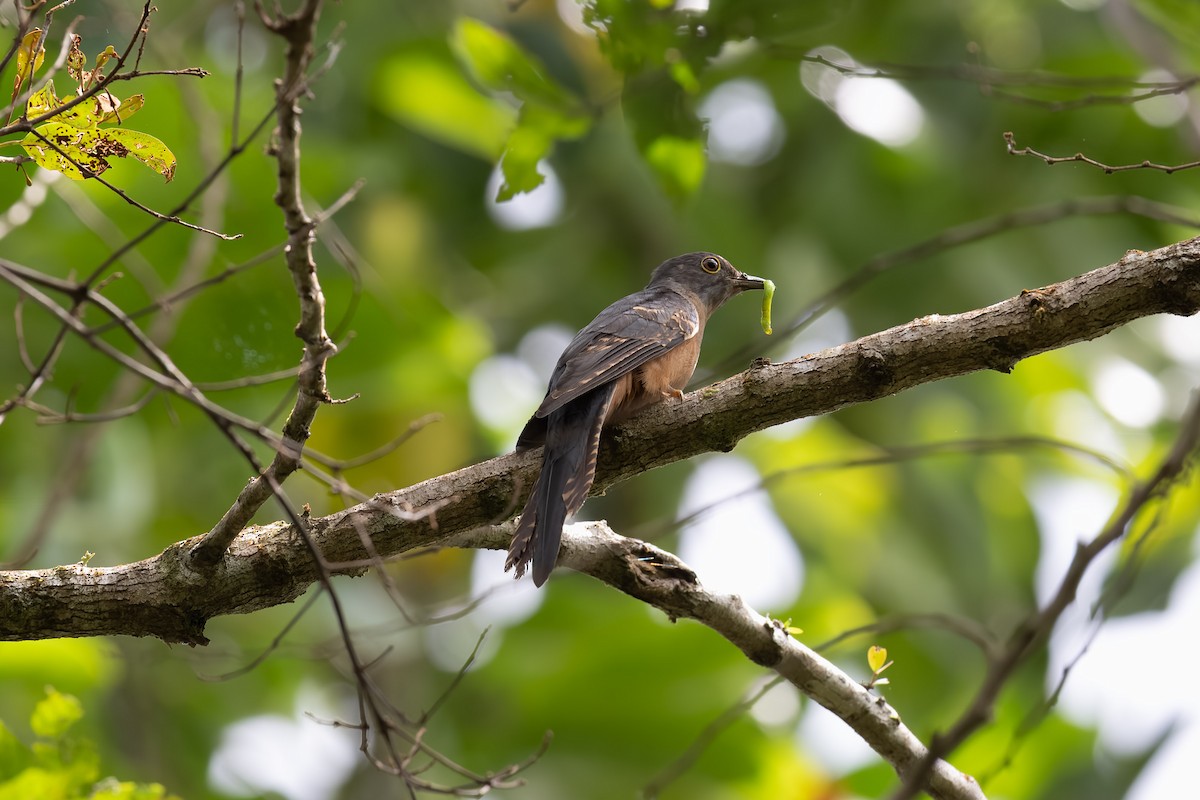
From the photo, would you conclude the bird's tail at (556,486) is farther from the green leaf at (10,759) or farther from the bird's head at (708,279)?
the bird's head at (708,279)

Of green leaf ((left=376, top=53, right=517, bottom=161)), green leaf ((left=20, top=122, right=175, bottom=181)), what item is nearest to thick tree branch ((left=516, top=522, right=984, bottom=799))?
green leaf ((left=20, top=122, right=175, bottom=181))

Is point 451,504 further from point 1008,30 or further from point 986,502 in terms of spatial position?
point 1008,30

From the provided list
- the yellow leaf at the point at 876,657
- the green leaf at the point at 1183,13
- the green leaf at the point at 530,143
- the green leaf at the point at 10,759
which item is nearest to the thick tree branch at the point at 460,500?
the green leaf at the point at 10,759

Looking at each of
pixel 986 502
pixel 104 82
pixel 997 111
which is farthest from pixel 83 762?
pixel 997 111

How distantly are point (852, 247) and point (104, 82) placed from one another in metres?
8.86

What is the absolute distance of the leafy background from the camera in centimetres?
823

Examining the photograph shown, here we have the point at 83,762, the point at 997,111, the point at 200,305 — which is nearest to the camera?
the point at 83,762

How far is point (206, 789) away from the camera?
988 cm

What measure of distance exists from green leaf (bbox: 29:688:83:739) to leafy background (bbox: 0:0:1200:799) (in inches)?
101

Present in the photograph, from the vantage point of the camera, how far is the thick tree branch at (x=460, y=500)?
3449 millimetres

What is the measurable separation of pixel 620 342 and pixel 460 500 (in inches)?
57.3

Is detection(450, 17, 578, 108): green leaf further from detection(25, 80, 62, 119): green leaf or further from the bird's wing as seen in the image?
detection(25, 80, 62, 119): green leaf

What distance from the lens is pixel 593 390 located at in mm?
4438

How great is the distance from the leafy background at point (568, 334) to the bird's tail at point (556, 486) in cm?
251
